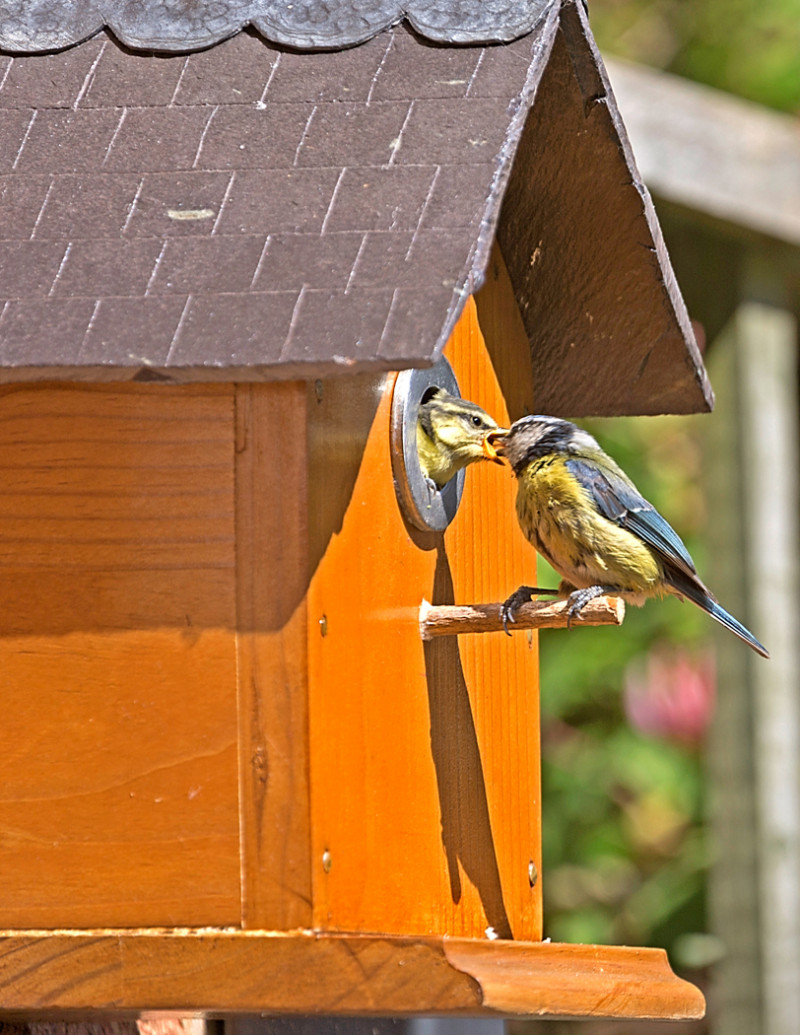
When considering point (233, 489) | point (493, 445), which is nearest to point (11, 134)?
point (233, 489)

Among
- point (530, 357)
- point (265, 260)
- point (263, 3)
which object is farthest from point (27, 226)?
point (530, 357)

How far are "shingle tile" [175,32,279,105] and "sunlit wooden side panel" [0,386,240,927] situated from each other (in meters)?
0.37

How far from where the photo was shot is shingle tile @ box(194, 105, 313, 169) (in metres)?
1.92

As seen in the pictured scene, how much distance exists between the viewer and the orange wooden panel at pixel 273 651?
5.93ft

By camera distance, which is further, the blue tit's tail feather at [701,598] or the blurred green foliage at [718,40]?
the blurred green foliage at [718,40]

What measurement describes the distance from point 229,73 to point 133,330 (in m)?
0.44

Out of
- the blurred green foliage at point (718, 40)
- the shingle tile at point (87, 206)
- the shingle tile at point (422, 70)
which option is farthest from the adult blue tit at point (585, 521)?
the blurred green foliage at point (718, 40)

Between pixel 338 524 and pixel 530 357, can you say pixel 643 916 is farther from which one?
pixel 338 524

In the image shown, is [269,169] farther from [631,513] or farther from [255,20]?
[631,513]

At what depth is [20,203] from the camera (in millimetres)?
1934

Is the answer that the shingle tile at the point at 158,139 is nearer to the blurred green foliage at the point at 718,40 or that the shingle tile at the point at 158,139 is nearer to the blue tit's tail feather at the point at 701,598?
the blue tit's tail feather at the point at 701,598

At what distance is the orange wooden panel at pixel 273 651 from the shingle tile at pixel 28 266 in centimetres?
24

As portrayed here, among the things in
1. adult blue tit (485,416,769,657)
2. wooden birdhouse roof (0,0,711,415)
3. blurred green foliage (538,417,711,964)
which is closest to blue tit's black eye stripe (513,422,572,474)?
adult blue tit (485,416,769,657)

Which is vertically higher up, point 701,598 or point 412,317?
point 412,317
